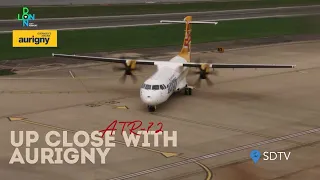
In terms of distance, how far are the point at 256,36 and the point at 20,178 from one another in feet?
226

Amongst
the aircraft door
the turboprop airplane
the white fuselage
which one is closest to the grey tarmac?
the turboprop airplane

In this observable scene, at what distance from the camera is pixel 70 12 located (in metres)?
107

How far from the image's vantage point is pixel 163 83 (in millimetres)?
47688

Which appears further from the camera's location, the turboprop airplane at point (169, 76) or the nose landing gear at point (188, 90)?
the nose landing gear at point (188, 90)

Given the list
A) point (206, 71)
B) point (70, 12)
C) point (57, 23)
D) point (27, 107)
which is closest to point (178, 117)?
point (206, 71)

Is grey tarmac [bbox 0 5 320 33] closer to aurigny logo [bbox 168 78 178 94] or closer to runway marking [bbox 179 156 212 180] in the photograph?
aurigny logo [bbox 168 78 178 94]

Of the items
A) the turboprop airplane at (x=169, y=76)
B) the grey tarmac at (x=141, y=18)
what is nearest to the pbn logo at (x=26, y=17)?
the grey tarmac at (x=141, y=18)

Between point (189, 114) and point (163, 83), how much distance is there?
3510 mm

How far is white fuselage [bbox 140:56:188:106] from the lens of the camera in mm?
46562

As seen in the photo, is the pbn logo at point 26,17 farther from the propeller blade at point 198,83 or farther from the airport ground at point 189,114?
the propeller blade at point 198,83

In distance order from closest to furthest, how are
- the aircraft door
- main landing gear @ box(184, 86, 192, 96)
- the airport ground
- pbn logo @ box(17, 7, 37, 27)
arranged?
the airport ground → the aircraft door → main landing gear @ box(184, 86, 192, 96) → pbn logo @ box(17, 7, 37, 27)

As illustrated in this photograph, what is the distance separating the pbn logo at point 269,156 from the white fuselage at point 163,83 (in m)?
11.6

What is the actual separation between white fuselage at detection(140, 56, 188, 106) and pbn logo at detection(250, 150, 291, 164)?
1163 centimetres

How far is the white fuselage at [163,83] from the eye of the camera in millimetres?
46562
